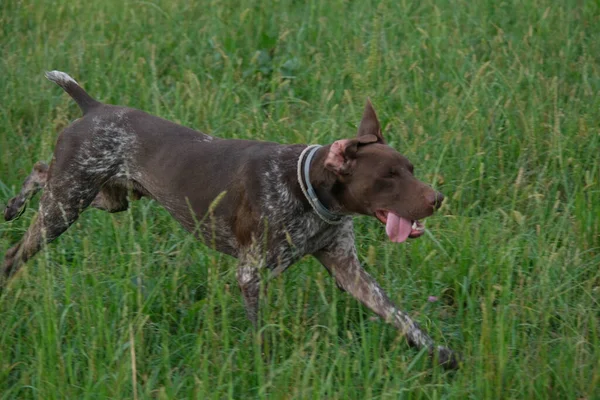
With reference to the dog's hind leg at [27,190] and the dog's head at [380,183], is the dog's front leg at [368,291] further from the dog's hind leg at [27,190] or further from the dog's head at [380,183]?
the dog's hind leg at [27,190]

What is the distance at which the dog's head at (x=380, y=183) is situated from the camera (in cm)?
450

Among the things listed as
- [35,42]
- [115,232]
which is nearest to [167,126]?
[115,232]

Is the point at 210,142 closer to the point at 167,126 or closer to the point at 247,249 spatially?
the point at 167,126

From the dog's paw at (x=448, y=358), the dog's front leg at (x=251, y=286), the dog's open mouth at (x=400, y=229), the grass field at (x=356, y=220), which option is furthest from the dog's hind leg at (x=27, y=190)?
the dog's paw at (x=448, y=358)

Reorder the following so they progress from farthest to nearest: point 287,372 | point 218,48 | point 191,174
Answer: point 218,48 → point 191,174 → point 287,372

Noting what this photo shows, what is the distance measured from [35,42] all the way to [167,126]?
297cm

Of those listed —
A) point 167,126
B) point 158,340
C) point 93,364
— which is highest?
point 167,126

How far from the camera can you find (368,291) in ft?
15.8

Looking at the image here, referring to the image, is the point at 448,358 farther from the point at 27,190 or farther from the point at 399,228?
the point at 27,190

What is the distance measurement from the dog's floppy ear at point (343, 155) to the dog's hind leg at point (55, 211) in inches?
55.2

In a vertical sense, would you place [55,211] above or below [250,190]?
below

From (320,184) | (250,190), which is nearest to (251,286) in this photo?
(250,190)

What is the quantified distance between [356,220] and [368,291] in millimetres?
1029

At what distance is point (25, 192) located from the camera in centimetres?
583
